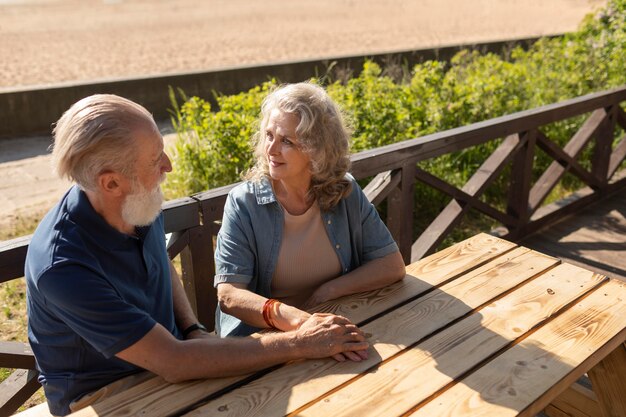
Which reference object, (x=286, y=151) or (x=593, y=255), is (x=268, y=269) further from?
(x=593, y=255)

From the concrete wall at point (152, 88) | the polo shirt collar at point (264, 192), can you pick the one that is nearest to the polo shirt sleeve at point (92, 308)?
the polo shirt collar at point (264, 192)

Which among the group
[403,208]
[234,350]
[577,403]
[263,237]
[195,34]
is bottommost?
[577,403]

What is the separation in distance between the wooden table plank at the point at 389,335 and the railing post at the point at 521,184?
6.31 ft

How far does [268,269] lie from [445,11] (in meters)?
26.2

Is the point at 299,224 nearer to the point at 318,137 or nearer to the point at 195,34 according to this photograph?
the point at 318,137

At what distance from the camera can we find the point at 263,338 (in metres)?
1.84

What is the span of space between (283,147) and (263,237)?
0.33 m

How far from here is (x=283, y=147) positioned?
229 cm

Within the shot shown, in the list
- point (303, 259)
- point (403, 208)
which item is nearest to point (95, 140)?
point (303, 259)

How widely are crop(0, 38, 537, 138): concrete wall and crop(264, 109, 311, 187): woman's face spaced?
4.97 m

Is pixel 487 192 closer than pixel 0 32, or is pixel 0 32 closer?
pixel 487 192

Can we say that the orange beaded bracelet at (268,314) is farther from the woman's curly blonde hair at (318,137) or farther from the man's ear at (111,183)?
the man's ear at (111,183)

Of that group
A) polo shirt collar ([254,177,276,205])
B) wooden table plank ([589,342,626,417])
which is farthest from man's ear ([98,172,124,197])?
wooden table plank ([589,342,626,417])

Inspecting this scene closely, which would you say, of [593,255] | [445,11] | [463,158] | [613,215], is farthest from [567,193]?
[445,11]
